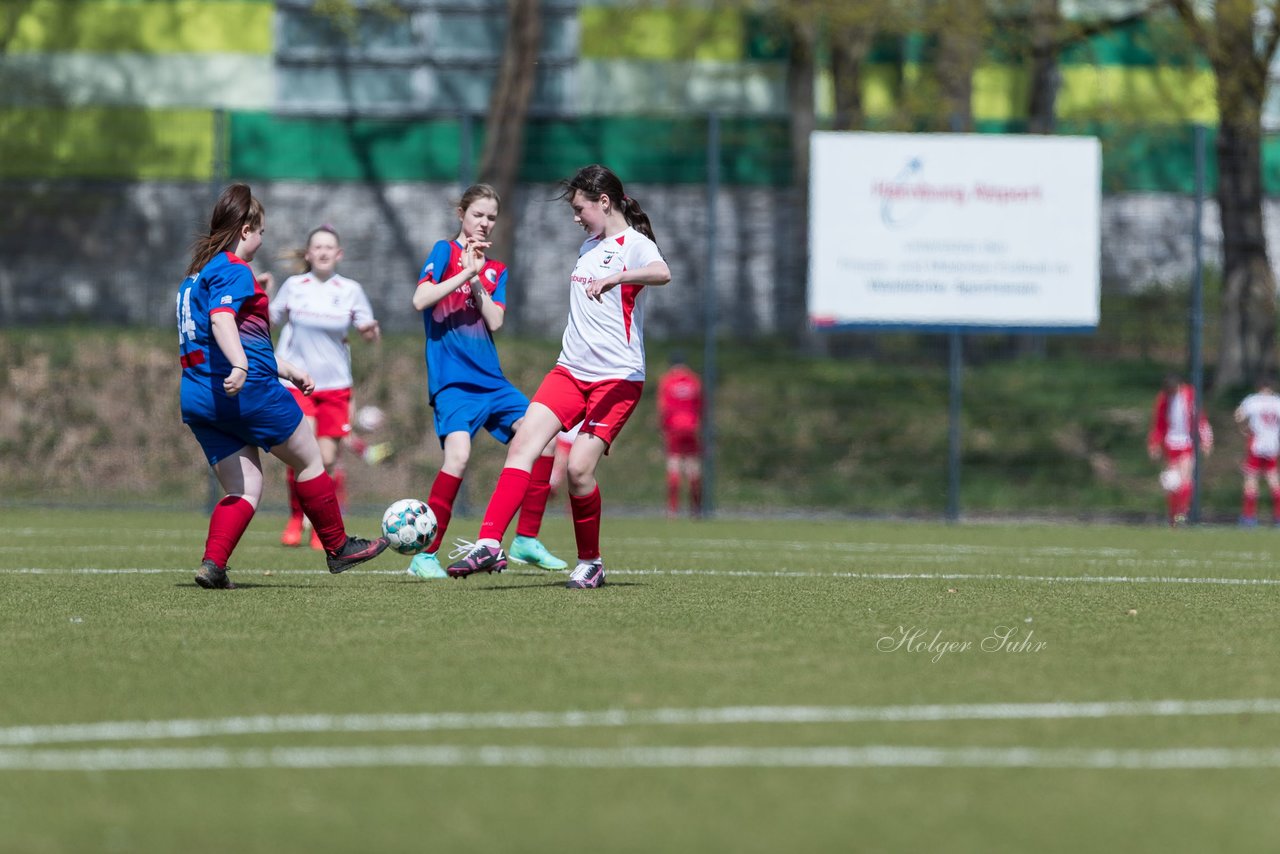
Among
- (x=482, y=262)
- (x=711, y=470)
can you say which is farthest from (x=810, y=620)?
(x=711, y=470)

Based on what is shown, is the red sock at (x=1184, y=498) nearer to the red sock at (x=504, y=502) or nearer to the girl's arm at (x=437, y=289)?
the girl's arm at (x=437, y=289)

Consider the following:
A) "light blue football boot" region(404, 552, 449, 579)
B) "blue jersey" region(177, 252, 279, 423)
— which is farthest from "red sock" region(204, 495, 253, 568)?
"light blue football boot" region(404, 552, 449, 579)

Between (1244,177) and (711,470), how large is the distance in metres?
6.07

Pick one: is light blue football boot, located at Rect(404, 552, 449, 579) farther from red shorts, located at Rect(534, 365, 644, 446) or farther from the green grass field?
red shorts, located at Rect(534, 365, 644, 446)

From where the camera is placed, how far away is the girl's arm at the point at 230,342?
841 centimetres

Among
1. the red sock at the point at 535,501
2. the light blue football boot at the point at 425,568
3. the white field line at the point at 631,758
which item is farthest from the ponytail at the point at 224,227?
the white field line at the point at 631,758

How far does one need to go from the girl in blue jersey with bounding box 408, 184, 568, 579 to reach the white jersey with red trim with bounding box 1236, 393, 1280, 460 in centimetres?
1110

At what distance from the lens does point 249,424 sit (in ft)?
29.1

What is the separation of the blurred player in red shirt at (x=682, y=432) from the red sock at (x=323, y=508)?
9.91m

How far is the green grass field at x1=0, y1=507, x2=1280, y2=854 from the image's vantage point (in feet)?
13.0

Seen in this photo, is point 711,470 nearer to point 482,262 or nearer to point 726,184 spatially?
point 726,184

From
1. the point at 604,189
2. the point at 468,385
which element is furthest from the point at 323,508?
the point at 604,189

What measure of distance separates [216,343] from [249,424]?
41 centimetres

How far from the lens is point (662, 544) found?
1364 centimetres
